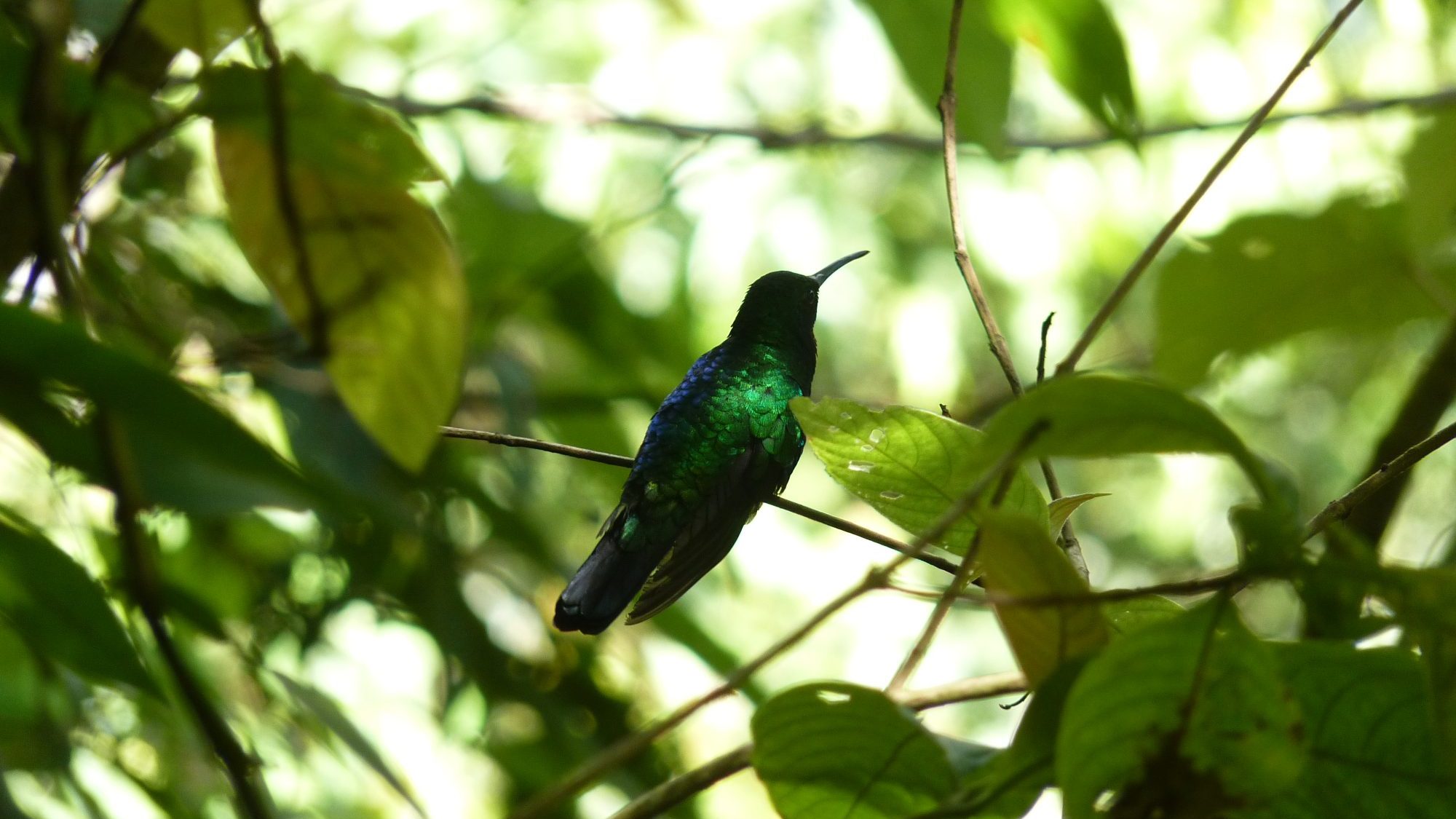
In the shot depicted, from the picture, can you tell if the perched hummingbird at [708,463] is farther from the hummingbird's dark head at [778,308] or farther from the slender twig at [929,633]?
the slender twig at [929,633]

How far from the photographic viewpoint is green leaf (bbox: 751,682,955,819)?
2.29 feet

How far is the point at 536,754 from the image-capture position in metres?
2.29

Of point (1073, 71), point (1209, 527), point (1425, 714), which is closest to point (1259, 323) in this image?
point (1073, 71)

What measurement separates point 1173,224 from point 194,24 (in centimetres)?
85

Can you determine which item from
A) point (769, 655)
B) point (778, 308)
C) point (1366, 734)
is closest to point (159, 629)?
point (769, 655)

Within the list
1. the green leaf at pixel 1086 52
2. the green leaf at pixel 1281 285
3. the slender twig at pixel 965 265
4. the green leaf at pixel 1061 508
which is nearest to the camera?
the green leaf at pixel 1061 508

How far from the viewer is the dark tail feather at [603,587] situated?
1.06 metres

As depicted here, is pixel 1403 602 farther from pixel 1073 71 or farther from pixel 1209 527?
pixel 1209 527

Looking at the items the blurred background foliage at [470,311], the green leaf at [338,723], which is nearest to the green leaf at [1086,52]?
the blurred background foliage at [470,311]

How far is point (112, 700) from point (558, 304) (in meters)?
1.11

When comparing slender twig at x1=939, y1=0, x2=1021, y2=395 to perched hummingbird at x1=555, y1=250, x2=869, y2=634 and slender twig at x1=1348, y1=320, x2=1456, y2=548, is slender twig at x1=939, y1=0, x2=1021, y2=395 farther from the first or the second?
slender twig at x1=1348, y1=320, x2=1456, y2=548

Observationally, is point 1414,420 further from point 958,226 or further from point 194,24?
point 194,24

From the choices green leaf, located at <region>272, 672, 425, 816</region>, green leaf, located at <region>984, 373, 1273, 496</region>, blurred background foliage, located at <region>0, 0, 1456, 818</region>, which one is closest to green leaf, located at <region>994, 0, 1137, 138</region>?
blurred background foliage, located at <region>0, 0, 1456, 818</region>

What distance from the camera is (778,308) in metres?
1.52
